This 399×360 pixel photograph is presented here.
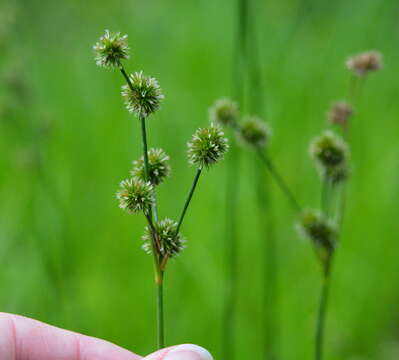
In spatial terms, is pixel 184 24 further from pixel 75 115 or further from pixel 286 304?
pixel 286 304

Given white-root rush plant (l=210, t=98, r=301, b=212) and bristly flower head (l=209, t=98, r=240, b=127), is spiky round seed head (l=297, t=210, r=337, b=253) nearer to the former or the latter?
white-root rush plant (l=210, t=98, r=301, b=212)

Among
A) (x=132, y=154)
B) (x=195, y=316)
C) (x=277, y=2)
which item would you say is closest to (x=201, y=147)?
(x=195, y=316)

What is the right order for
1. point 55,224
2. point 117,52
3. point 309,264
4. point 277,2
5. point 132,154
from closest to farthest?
point 117,52, point 309,264, point 55,224, point 132,154, point 277,2

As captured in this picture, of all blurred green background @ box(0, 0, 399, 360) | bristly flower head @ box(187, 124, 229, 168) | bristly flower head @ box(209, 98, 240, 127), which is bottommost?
bristly flower head @ box(187, 124, 229, 168)

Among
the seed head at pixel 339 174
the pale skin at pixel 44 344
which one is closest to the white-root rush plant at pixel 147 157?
the pale skin at pixel 44 344

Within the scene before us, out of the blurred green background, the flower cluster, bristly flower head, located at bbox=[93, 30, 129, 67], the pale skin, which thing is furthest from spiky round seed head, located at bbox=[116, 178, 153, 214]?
the blurred green background

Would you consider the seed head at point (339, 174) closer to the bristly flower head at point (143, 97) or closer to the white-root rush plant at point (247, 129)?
the white-root rush plant at point (247, 129)

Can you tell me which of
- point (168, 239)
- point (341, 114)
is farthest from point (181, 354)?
point (341, 114)
